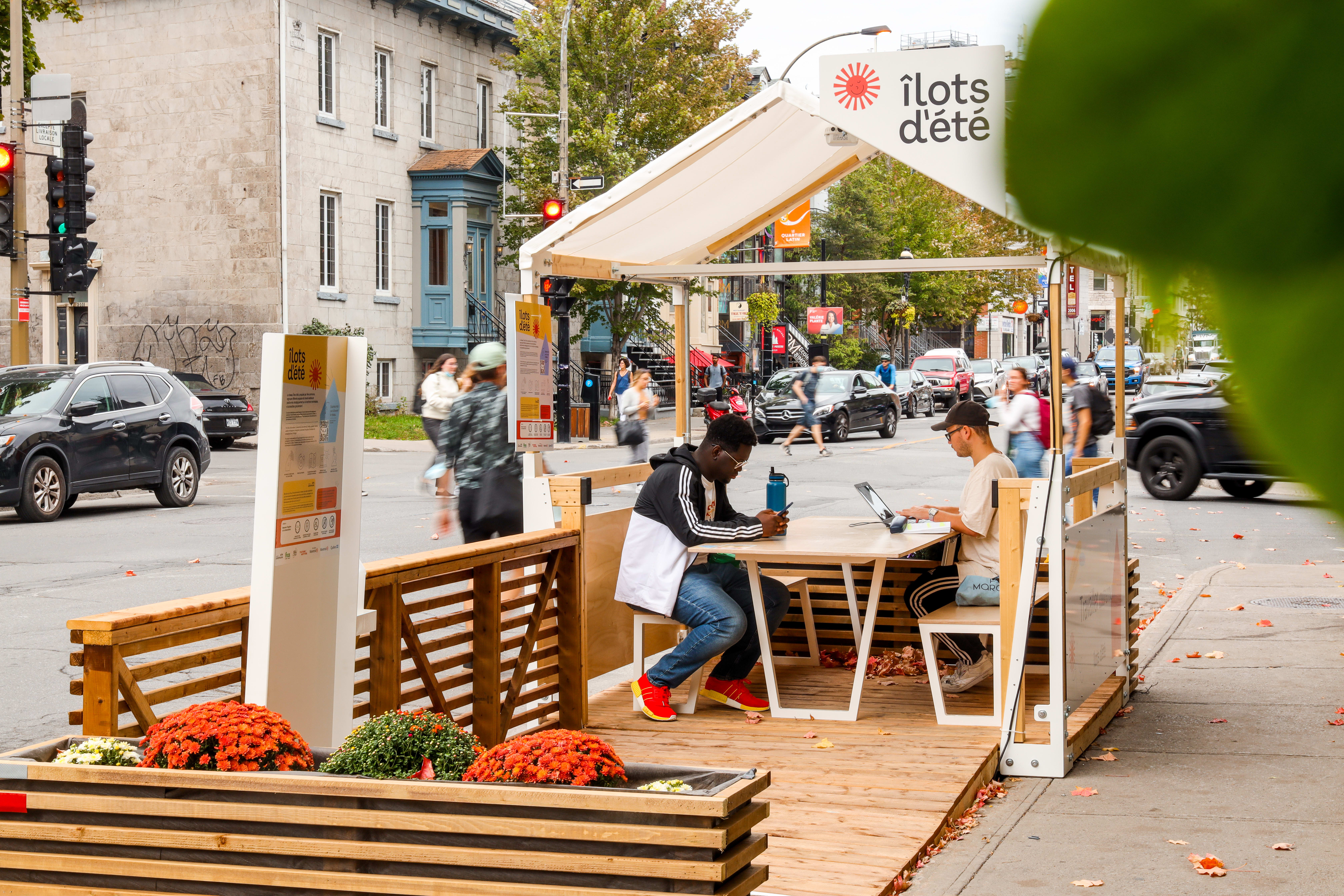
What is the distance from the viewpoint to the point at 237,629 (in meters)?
4.07

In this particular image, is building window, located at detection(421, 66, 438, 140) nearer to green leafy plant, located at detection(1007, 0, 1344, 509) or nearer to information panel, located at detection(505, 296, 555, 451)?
information panel, located at detection(505, 296, 555, 451)

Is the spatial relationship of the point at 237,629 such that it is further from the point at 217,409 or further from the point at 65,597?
the point at 217,409

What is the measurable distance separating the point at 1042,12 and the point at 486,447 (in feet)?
24.0

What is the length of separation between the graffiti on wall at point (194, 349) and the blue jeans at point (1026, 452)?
72.4 ft

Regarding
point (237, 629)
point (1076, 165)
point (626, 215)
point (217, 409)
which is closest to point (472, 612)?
point (237, 629)

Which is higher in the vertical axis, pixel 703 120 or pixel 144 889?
pixel 703 120

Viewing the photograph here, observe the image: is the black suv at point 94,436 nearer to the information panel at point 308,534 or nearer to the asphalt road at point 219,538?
the asphalt road at point 219,538

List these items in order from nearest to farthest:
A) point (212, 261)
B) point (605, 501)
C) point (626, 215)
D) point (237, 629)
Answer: point (237, 629), point (626, 215), point (605, 501), point (212, 261)

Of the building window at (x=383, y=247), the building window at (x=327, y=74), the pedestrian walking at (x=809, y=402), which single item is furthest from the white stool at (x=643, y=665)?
the building window at (x=383, y=247)

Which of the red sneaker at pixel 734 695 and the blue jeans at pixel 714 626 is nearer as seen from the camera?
the blue jeans at pixel 714 626

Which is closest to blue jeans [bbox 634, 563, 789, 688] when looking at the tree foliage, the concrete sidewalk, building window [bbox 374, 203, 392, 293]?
the concrete sidewalk

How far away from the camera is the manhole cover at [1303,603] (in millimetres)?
9867

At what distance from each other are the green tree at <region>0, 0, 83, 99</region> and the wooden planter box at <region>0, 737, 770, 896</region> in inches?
860

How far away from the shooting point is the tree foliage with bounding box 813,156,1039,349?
0.45m
